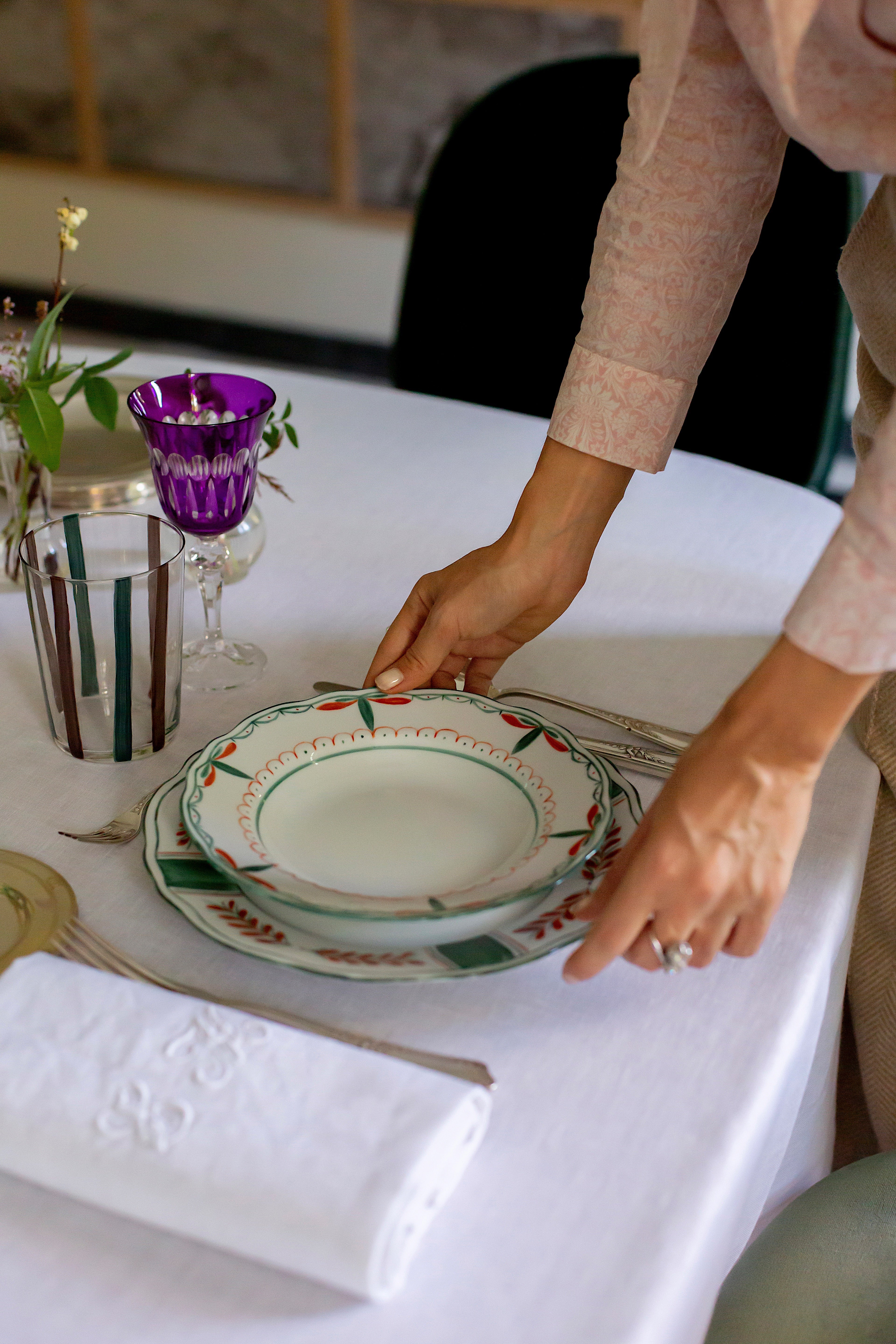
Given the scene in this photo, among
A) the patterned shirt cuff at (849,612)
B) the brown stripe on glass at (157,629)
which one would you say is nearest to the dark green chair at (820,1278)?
the patterned shirt cuff at (849,612)

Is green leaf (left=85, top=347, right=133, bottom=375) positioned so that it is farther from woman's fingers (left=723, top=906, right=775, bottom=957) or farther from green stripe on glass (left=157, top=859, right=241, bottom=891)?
woman's fingers (left=723, top=906, right=775, bottom=957)

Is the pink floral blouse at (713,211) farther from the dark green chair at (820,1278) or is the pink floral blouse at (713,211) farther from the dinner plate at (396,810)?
the dark green chair at (820,1278)

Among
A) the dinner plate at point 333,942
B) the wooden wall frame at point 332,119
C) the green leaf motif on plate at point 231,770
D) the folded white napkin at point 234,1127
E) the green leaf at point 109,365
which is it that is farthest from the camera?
the wooden wall frame at point 332,119

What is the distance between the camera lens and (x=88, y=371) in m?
0.92

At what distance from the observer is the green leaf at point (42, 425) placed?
0.84 m

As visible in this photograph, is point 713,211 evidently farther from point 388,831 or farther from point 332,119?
point 332,119

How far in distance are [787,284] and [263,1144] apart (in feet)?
3.93

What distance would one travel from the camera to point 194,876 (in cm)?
63

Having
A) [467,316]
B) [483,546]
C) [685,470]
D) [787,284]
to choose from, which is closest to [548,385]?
[467,316]

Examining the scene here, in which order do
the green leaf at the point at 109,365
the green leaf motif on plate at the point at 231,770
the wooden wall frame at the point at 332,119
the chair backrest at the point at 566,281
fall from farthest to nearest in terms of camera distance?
the wooden wall frame at the point at 332,119 < the chair backrest at the point at 566,281 < the green leaf at the point at 109,365 < the green leaf motif on plate at the point at 231,770

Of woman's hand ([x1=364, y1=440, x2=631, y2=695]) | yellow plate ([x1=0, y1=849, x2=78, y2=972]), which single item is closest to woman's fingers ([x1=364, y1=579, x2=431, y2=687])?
woman's hand ([x1=364, y1=440, x2=631, y2=695])

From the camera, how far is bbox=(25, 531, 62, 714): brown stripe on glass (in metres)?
0.73

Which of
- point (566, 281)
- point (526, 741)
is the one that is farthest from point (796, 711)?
point (566, 281)

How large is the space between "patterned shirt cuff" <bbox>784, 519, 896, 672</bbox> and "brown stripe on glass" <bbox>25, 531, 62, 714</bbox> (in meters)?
0.42
